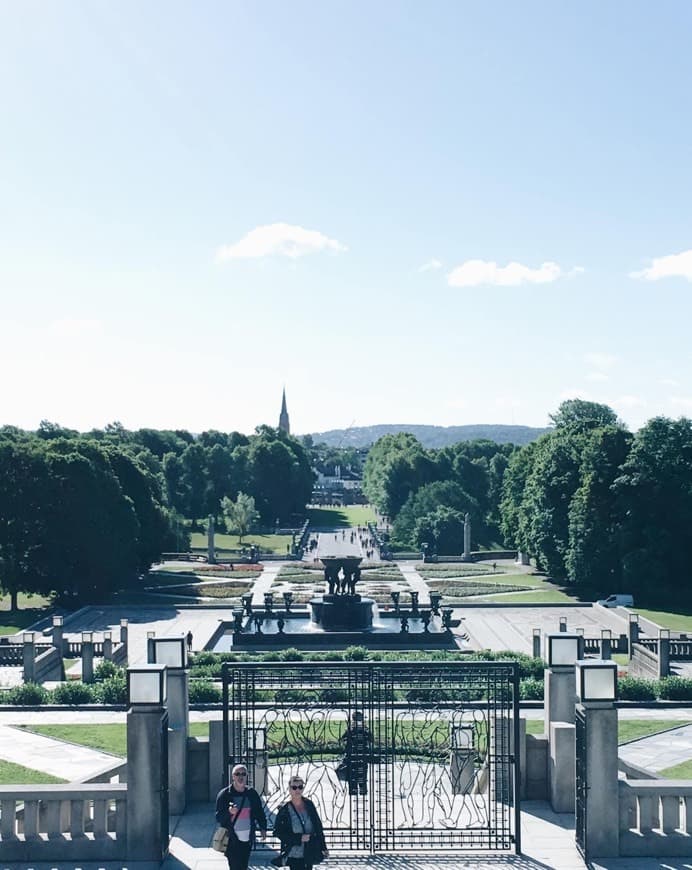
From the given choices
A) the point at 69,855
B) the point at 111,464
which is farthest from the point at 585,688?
the point at 111,464

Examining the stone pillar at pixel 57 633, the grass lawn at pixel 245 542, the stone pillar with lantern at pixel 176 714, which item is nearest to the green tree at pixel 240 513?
the grass lawn at pixel 245 542

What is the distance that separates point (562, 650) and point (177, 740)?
613 cm

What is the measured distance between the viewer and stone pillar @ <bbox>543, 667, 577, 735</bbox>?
1543cm

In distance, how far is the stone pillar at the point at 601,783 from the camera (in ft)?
43.0

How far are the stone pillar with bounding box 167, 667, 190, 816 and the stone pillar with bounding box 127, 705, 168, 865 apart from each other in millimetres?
1651

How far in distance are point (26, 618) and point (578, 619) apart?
88.9 ft

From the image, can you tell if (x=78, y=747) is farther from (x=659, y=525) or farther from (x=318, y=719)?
(x=659, y=525)

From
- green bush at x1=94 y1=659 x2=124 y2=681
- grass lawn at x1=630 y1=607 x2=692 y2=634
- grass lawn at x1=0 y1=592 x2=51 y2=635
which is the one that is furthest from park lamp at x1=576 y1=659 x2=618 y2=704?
grass lawn at x1=0 y1=592 x2=51 y2=635

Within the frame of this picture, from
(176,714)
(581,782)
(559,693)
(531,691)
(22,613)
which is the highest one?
(559,693)

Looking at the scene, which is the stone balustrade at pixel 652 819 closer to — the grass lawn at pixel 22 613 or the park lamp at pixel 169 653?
the park lamp at pixel 169 653

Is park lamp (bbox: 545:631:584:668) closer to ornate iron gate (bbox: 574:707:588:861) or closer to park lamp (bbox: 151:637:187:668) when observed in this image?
ornate iron gate (bbox: 574:707:588:861)

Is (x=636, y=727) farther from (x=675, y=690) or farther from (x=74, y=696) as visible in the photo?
(x=74, y=696)

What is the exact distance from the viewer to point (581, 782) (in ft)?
43.5

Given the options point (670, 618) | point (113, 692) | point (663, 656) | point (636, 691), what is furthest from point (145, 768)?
point (670, 618)
